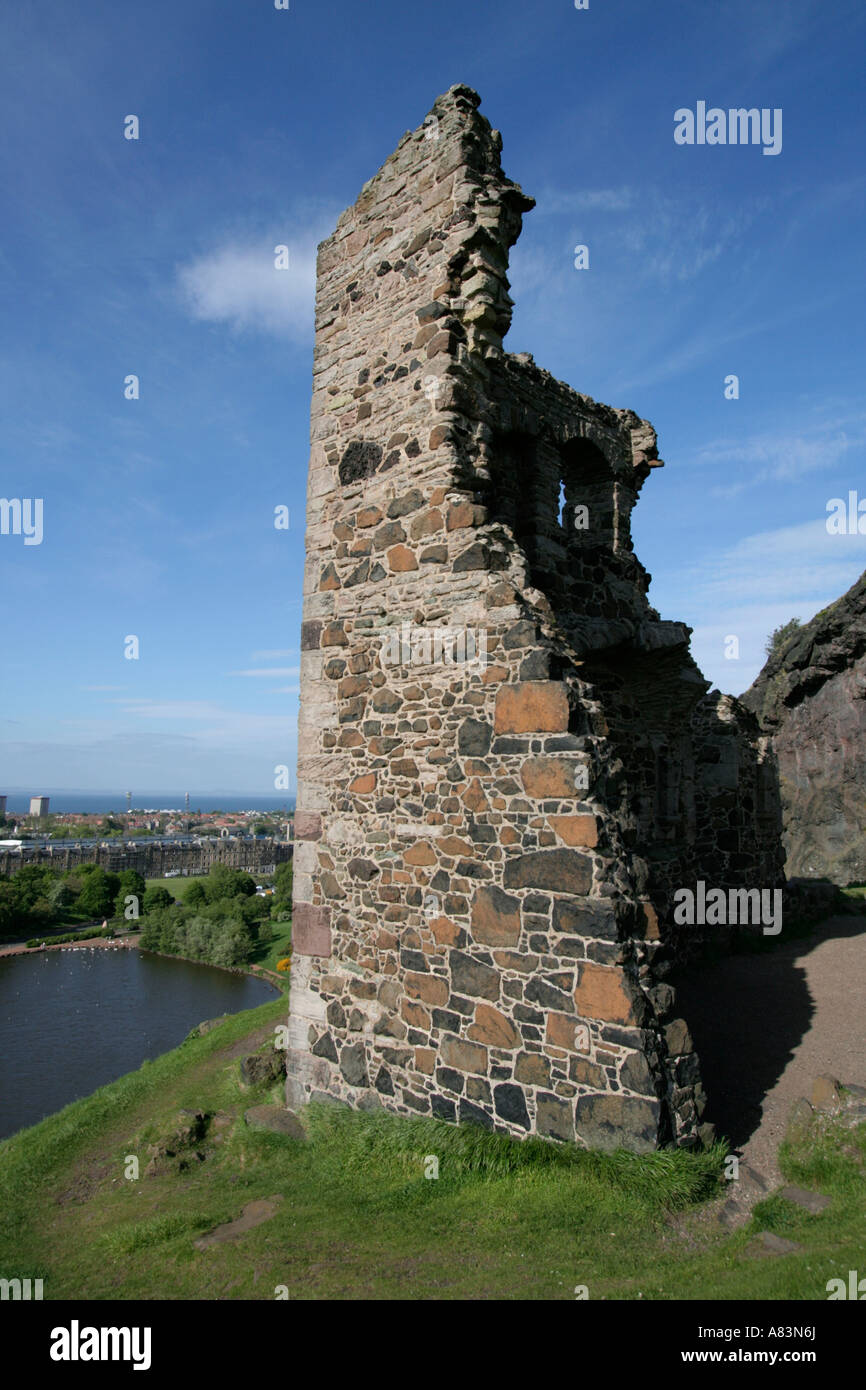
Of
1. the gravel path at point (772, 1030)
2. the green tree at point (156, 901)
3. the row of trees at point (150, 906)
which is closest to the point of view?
the gravel path at point (772, 1030)

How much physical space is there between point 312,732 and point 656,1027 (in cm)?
426

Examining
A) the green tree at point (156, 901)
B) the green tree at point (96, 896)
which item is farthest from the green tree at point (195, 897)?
the green tree at point (96, 896)

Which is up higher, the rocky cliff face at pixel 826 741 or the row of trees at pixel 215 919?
the rocky cliff face at pixel 826 741

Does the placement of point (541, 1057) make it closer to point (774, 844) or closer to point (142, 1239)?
point (142, 1239)

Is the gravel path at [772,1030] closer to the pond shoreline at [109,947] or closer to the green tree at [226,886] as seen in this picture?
the pond shoreline at [109,947]

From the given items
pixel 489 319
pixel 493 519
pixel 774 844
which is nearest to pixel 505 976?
pixel 493 519

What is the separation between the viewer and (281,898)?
2687 inches

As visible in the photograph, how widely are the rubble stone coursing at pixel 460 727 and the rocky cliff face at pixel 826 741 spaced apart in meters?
15.5

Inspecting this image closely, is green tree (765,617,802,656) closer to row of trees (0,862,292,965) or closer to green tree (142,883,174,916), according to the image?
row of trees (0,862,292,965)

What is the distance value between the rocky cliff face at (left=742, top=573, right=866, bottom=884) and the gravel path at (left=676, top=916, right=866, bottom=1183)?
38.2 feet

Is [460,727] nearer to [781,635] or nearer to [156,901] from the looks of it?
[781,635]

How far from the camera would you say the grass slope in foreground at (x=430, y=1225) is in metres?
4.07
